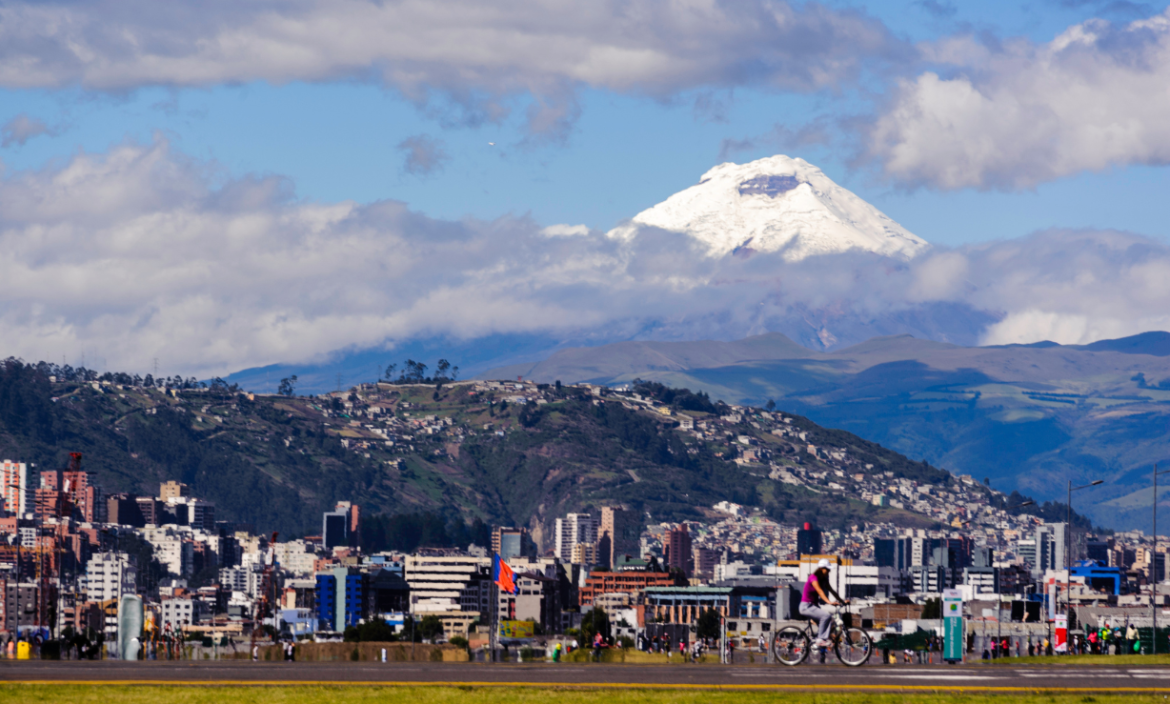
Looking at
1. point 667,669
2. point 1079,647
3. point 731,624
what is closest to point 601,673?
point 667,669

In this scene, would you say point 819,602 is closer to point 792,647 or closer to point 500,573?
point 792,647

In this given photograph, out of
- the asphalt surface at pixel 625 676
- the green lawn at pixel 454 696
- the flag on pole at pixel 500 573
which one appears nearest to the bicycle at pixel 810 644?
the asphalt surface at pixel 625 676

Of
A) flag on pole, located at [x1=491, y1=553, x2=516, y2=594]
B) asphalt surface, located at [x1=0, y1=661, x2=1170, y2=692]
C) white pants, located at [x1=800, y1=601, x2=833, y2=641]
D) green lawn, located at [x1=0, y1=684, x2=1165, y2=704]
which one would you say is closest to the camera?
green lawn, located at [x1=0, y1=684, x2=1165, y2=704]

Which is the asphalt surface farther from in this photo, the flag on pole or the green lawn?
the flag on pole

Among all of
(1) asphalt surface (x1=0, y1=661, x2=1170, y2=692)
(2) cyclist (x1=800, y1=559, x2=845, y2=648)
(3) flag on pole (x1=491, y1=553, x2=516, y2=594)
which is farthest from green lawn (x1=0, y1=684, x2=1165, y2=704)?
(3) flag on pole (x1=491, y1=553, x2=516, y2=594)

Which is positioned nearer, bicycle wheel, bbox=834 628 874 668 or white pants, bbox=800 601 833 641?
white pants, bbox=800 601 833 641

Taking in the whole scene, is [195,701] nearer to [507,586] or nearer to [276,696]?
[276,696]
